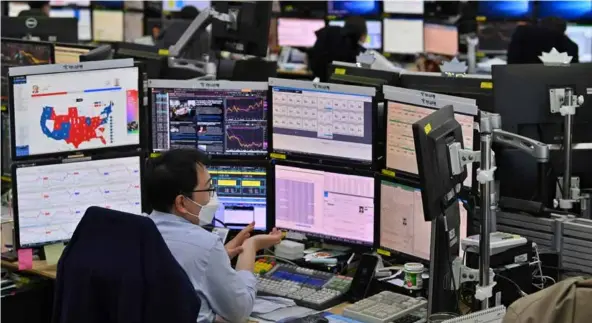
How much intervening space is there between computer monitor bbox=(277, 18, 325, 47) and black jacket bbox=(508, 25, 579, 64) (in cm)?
311

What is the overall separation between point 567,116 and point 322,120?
0.97 m

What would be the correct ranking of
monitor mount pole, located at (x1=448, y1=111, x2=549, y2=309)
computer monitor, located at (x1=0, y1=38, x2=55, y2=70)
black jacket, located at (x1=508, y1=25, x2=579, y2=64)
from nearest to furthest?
1. monitor mount pole, located at (x1=448, y1=111, x2=549, y2=309)
2. computer monitor, located at (x1=0, y1=38, x2=55, y2=70)
3. black jacket, located at (x1=508, y1=25, x2=579, y2=64)

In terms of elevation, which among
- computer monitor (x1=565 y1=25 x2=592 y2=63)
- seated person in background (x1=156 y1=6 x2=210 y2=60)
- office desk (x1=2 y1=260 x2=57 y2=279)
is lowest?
office desk (x1=2 y1=260 x2=57 y2=279)

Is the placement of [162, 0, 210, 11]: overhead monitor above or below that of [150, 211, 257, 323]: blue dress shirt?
above

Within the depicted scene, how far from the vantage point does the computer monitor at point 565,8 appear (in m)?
8.76

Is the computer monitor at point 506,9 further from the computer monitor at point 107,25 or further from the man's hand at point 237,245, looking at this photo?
the man's hand at point 237,245

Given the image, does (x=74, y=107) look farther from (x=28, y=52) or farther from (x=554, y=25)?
(x=554, y=25)

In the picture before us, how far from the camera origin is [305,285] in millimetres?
3604

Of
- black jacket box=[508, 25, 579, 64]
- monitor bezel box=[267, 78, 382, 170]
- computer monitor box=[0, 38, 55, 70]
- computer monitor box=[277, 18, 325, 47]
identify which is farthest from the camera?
computer monitor box=[277, 18, 325, 47]

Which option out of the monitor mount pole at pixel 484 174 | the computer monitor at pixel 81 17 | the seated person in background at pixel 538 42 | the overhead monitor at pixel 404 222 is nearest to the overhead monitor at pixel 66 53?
the overhead monitor at pixel 404 222

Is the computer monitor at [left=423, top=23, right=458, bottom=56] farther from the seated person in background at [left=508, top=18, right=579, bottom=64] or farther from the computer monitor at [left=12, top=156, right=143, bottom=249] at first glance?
the computer monitor at [left=12, top=156, right=143, bottom=249]

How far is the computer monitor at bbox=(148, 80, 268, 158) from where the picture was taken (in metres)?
4.00

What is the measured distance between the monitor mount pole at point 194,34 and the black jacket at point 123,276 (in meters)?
3.09

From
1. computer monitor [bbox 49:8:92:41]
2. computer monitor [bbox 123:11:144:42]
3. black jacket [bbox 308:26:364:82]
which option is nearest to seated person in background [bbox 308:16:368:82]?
black jacket [bbox 308:26:364:82]
